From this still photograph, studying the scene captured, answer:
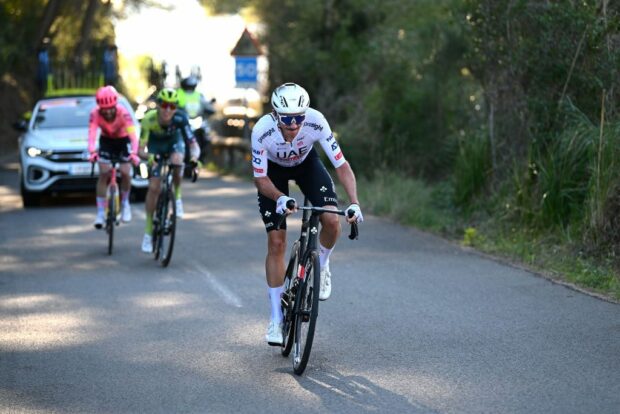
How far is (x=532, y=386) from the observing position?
7.76 m

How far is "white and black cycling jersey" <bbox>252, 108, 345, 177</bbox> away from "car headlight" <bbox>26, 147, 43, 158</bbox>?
513 inches

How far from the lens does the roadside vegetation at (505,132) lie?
527 inches

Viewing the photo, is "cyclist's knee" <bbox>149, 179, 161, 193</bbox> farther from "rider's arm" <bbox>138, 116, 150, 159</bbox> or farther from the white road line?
the white road line

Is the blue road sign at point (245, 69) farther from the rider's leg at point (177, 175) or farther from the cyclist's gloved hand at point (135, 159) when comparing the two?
the cyclist's gloved hand at point (135, 159)

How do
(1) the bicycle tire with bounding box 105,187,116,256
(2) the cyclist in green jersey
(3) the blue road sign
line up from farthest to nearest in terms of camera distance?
(3) the blue road sign → (1) the bicycle tire with bounding box 105,187,116,256 → (2) the cyclist in green jersey

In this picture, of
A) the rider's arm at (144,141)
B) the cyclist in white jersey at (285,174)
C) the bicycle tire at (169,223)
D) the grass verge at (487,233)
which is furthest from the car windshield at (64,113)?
the cyclist in white jersey at (285,174)

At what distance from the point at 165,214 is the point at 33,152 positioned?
8064mm

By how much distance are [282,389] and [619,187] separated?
5.96 meters

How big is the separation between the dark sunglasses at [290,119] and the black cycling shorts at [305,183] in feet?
2.00

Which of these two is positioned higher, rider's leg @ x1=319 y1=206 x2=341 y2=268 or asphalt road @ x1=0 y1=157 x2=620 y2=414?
rider's leg @ x1=319 y1=206 x2=341 y2=268

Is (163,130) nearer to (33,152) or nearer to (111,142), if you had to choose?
(111,142)

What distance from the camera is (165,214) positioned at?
13.9 metres

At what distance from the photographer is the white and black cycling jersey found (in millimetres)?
8742

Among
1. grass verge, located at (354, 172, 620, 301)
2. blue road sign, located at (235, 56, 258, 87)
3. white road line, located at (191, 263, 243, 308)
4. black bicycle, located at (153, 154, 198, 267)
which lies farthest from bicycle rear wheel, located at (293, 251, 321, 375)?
blue road sign, located at (235, 56, 258, 87)
